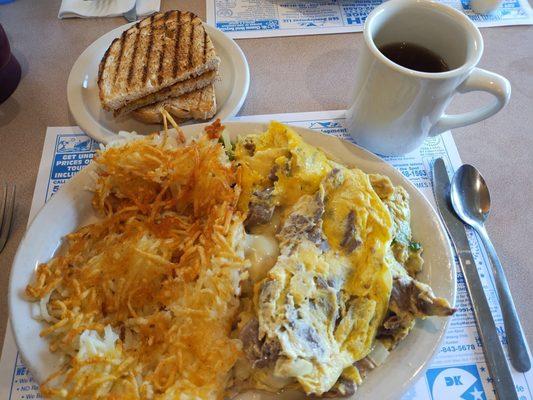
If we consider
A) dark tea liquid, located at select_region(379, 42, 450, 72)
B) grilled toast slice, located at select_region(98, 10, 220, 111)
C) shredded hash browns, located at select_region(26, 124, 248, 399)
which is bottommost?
shredded hash browns, located at select_region(26, 124, 248, 399)

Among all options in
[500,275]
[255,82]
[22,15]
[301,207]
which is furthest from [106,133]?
[500,275]

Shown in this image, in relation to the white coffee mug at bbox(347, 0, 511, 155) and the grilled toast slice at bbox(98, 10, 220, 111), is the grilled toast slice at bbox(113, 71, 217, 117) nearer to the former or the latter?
the grilled toast slice at bbox(98, 10, 220, 111)

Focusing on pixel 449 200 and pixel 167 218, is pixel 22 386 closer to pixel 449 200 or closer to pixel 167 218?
pixel 167 218

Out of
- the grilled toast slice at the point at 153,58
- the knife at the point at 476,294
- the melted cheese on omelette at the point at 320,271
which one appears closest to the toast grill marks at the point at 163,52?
the grilled toast slice at the point at 153,58

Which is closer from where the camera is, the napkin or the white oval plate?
the white oval plate

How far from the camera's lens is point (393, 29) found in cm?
135

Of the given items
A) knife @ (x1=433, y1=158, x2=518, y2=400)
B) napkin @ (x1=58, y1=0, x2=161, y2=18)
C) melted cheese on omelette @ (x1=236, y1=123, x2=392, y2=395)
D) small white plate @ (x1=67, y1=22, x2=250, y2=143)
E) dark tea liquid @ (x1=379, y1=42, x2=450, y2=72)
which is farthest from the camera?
napkin @ (x1=58, y1=0, x2=161, y2=18)

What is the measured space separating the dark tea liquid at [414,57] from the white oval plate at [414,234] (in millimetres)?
323

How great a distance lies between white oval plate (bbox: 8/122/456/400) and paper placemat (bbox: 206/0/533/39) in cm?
78

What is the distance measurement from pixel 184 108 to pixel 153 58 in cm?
26

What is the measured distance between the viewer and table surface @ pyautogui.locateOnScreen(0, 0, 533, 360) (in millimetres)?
1438

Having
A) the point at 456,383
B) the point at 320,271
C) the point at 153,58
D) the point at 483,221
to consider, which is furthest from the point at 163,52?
the point at 456,383

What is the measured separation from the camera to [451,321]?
1236 mm

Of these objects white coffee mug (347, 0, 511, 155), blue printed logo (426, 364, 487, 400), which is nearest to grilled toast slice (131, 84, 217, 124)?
white coffee mug (347, 0, 511, 155)
